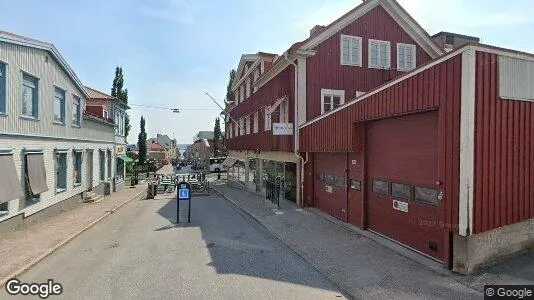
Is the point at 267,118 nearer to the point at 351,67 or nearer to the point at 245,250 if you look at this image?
the point at 351,67

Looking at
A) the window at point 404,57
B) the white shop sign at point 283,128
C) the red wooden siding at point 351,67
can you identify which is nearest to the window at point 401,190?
the red wooden siding at point 351,67

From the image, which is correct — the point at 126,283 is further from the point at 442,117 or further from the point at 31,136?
the point at 31,136

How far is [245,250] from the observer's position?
1034 centimetres

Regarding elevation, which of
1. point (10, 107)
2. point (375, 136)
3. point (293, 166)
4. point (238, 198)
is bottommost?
point (238, 198)

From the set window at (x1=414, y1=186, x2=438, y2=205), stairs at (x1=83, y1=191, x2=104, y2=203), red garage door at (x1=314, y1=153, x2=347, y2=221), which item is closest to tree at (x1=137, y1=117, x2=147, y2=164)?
stairs at (x1=83, y1=191, x2=104, y2=203)

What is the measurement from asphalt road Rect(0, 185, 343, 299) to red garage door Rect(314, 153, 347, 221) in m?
3.37

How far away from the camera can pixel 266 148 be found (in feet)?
71.4

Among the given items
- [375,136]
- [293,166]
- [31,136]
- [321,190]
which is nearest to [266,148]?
[293,166]

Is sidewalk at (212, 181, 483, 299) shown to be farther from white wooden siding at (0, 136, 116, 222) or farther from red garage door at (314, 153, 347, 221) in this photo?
white wooden siding at (0, 136, 116, 222)

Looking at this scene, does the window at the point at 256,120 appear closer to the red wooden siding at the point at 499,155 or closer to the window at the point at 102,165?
the window at the point at 102,165

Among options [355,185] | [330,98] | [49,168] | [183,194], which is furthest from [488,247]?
[49,168]

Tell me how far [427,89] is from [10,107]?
13.0 meters

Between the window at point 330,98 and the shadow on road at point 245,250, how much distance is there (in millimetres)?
6562

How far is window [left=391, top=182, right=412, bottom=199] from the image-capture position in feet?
33.2
